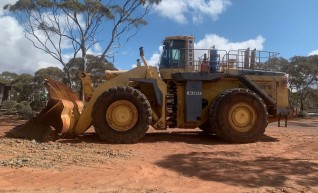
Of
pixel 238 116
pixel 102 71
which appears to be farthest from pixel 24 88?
pixel 238 116

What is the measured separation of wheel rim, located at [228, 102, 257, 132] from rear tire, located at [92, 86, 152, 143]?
2716mm

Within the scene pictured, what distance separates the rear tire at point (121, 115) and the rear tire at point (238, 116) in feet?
7.33

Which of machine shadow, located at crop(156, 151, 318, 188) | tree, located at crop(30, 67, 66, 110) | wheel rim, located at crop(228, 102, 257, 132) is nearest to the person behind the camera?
machine shadow, located at crop(156, 151, 318, 188)

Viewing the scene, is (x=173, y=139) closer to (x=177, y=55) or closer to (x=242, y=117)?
(x=242, y=117)

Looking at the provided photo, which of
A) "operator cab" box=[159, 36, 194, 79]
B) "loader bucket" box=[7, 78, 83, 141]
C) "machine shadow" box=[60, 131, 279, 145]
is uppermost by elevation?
"operator cab" box=[159, 36, 194, 79]

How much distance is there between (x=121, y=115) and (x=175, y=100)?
79.7 inches

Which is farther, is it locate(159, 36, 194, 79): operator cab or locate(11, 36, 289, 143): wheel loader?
locate(159, 36, 194, 79): operator cab

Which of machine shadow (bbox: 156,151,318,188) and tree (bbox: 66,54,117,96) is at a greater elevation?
tree (bbox: 66,54,117,96)

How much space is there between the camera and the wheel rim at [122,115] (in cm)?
1188

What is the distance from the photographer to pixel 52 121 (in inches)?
472

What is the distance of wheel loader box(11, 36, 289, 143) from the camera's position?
11820mm

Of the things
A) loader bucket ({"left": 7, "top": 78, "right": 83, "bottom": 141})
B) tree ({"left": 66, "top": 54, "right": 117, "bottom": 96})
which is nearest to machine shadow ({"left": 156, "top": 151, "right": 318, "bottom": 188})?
loader bucket ({"left": 7, "top": 78, "right": 83, "bottom": 141})

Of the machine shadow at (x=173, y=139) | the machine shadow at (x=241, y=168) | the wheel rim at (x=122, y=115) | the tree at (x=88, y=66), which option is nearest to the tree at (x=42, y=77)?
the tree at (x=88, y=66)

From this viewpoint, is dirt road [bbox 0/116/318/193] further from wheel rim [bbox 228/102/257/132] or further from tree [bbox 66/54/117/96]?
tree [bbox 66/54/117/96]
